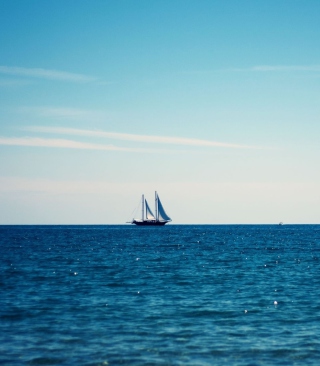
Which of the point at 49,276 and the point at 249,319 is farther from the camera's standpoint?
the point at 49,276

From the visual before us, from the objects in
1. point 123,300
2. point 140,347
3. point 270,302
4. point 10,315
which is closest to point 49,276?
point 123,300

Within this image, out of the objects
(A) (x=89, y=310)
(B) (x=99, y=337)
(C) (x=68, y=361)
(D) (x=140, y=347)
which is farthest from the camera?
(A) (x=89, y=310)

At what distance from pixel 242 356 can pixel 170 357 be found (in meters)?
2.92

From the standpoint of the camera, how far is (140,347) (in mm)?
20266

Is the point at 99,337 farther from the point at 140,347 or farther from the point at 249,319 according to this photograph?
the point at 249,319

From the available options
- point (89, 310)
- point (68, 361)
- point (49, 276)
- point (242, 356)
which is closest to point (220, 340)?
point (242, 356)

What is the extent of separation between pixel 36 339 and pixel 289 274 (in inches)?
1316

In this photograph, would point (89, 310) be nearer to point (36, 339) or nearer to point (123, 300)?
point (123, 300)

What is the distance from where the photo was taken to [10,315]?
26438mm

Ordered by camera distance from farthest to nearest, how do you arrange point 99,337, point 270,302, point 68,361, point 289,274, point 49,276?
point 289,274 < point 49,276 < point 270,302 < point 99,337 < point 68,361

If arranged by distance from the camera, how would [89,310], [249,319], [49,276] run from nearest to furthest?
[249,319] → [89,310] → [49,276]

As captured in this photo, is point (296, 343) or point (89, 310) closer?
point (296, 343)

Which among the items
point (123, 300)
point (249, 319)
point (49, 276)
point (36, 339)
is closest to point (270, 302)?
point (249, 319)

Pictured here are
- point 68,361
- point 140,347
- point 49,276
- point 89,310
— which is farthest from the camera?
point 49,276
